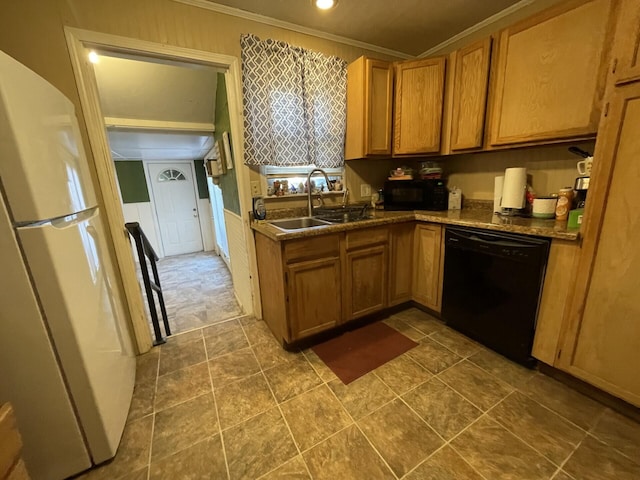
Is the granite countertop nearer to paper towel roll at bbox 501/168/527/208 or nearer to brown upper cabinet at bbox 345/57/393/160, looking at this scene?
paper towel roll at bbox 501/168/527/208

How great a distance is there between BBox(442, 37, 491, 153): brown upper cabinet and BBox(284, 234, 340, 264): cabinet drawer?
1.30 m

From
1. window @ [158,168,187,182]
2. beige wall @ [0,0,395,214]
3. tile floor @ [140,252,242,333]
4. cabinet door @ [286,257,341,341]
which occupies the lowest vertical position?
tile floor @ [140,252,242,333]

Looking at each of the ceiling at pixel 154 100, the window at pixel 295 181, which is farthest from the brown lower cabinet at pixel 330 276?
the ceiling at pixel 154 100

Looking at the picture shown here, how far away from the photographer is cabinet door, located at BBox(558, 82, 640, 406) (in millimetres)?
1165

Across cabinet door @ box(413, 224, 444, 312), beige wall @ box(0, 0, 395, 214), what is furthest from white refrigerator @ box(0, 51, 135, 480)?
cabinet door @ box(413, 224, 444, 312)

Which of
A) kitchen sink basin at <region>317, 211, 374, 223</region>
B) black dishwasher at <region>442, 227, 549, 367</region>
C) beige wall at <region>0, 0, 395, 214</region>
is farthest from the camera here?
kitchen sink basin at <region>317, 211, 374, 223</region>

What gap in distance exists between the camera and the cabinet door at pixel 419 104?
83.9 inches

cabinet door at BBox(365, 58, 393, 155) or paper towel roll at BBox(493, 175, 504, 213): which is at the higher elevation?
cabinet door at BBox(365, 58, 393, 155)

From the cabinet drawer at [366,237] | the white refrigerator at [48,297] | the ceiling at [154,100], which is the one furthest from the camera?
the ceiling at [154,100]

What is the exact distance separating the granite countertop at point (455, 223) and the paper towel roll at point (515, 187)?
14 cm

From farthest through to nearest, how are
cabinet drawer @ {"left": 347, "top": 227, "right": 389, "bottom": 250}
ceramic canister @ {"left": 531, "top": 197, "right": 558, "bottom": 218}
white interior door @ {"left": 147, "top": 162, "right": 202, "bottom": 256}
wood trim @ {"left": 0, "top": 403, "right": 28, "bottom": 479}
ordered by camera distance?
white interior door @ {"left": 147, "top": 162, "right": 202, "bottom": 256} → cabinet drawer @ {"left": 347, "top": 227, "right": 389, "bottom": 250} → ceramic canister @ {"left": 531, "top": 197, "right": 558, "bottom": 218} → wood trim @ {"left": 0, "top": 403, "right": 28, "bottom": 479}

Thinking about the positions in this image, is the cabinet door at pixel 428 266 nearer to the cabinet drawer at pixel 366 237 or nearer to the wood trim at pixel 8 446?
the cabinet drawer at pixel 366 237

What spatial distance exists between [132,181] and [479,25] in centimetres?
560

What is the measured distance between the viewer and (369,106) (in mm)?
2193
